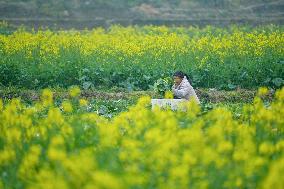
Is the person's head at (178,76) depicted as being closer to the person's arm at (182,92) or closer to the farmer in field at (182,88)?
the farmer in field at (182,88)

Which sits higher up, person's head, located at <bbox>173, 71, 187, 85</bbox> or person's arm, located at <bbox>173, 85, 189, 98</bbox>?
person's head, located at <bbox>173, 71, 187, 85</bbox>

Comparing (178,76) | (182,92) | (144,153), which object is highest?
(144,153)

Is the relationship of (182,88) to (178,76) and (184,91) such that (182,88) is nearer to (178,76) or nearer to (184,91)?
(184,91)

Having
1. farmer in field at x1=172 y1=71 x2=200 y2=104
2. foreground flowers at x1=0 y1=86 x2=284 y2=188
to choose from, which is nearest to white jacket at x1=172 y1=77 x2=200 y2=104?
farmer in field at x1=172 y1=71 x2=200 y2=104

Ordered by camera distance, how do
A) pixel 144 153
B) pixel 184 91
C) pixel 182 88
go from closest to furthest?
pixel 144 153, pixel 184 91, pixel 182 88

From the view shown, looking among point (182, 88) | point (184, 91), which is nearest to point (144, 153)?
point (184, 91)

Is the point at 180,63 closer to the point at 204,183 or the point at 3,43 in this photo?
the point at 3,43

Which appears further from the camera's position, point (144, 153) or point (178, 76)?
point (178, 76)

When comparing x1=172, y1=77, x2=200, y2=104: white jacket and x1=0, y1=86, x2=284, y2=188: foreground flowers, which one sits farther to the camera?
x1=172, y1=77, x2=200, y2=104: white jacket

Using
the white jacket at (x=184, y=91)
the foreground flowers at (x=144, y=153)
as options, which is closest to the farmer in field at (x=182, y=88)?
the white jacket at (x=184, y=91)

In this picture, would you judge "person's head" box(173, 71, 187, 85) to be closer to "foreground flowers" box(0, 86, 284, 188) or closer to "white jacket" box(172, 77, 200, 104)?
"white jacket" box(172, 77, 200, 104)

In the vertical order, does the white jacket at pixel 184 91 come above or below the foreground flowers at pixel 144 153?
below

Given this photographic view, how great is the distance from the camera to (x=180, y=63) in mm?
14086

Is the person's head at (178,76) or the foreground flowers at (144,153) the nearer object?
the foreground flowers at (144,153)
